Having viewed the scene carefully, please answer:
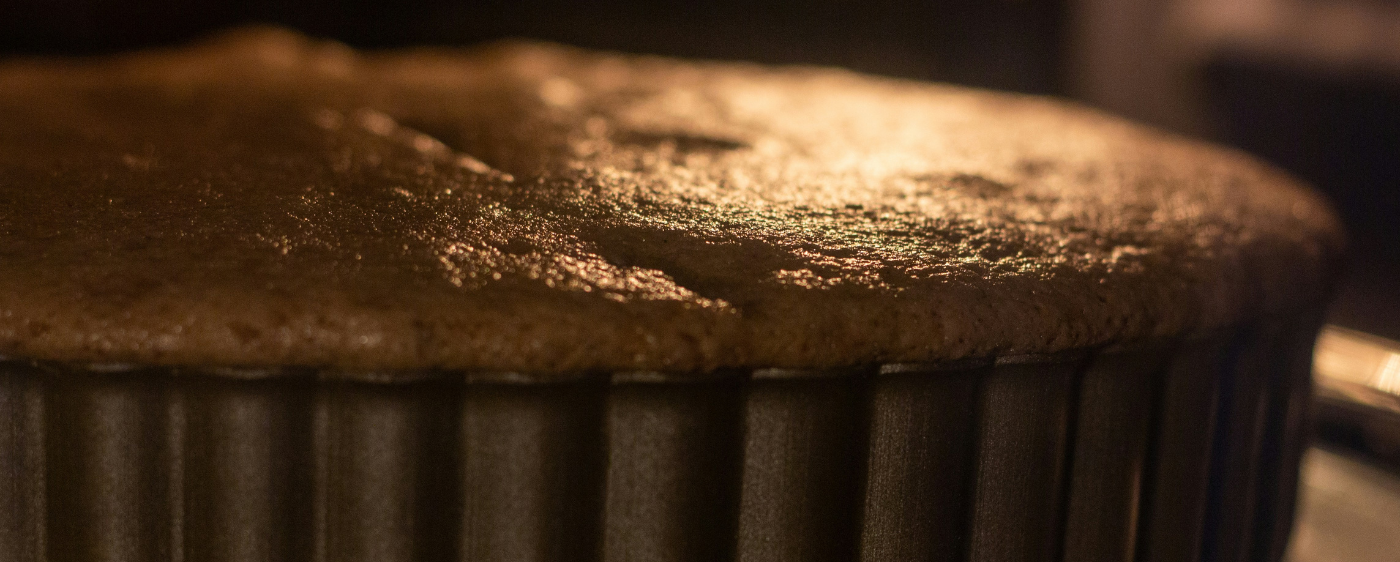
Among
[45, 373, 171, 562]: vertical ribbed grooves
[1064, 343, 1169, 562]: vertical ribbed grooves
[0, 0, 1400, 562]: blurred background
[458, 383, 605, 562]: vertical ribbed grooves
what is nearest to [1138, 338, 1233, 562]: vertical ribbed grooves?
[1064, 343, 1169, 562]: vertical ribbed grooves

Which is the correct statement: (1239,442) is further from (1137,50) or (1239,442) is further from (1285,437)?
(1137,50)

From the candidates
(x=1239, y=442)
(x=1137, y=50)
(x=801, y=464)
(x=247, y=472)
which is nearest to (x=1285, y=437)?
(x=1239, y=442)

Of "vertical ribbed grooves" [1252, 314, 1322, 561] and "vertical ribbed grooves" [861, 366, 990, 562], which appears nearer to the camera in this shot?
"vertical ribbed grooves" [861, 366, 990, 562]

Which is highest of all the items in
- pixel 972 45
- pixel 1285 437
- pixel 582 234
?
pixel 972 45

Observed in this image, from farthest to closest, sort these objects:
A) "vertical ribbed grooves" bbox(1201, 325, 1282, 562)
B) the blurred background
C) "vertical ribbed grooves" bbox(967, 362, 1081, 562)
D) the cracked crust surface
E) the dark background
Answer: the dark background → the blurred background → "vertical ribbed grooves" bbox(1201, 325, 1282, 562) → "vertical ribbed grooves" bbox(967, 362, 1081, 562) → the cracked crust surface

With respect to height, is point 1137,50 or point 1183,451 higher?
point 1137,50

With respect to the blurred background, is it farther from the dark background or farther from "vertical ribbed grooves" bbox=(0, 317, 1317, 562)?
"vertical ribbed grooves" bbox=(0, 317, 1317, 562)

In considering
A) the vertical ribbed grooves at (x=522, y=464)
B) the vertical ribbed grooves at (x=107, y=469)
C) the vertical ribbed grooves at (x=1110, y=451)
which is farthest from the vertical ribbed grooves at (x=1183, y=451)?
the vertical ribbed grooves at (x=107, y=469)

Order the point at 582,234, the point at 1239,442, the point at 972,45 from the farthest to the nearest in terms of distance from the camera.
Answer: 1. the point at 972,45
2. the point at 1239,442
3. the point at 582,234
